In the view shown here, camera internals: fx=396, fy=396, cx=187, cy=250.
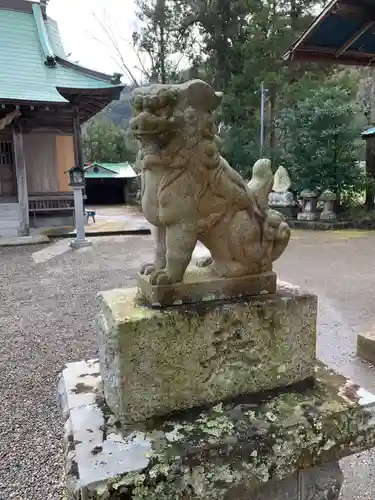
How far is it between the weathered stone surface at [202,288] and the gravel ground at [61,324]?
104cm

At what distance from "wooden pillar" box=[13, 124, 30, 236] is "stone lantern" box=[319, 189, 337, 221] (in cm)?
738

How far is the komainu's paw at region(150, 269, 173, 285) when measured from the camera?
1.15 m

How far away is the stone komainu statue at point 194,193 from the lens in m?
1.07

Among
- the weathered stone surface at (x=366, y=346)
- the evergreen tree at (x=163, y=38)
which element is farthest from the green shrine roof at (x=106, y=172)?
the weathered stone surface at (x=366, y=346)

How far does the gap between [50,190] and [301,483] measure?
1056 cm

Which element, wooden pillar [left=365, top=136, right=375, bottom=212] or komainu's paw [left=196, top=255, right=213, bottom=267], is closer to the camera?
komainu's paw [left=196, top=255, right=213, bottom=267]

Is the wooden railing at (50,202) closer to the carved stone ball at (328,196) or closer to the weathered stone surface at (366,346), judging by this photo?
the carved stone ball at (328,196)

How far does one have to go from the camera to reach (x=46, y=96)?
9.04 m

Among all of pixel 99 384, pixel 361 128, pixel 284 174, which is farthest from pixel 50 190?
pixel 99 384

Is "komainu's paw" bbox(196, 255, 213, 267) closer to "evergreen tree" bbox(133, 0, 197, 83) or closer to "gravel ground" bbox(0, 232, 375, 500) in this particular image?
"gravel ground" bbox(0, 232, 375, 500)

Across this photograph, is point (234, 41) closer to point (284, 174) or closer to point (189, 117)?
point (284, 174)

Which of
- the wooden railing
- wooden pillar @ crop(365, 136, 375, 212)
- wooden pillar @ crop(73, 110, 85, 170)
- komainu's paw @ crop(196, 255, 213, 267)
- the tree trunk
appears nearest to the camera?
komainu's paw @ crop(196, 255, 213, 267)

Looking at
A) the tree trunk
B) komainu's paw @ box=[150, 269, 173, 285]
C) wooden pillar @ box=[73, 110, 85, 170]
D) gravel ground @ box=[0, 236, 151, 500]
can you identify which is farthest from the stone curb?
the tree trunk

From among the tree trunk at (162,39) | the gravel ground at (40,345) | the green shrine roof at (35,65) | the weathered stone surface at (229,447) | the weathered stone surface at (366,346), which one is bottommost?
the gravel ground at (40,345)
